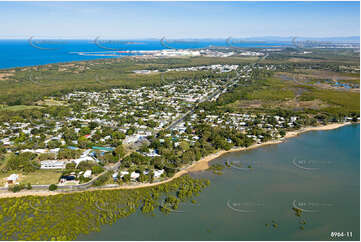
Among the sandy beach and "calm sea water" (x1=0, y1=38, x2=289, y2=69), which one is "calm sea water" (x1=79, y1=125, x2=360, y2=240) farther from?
"calm sea water" (x1=0, y1=38, x2=289, y2=69)

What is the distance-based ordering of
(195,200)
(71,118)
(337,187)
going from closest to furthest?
1. (195,200)
2. (337,187)
3. (71,118)

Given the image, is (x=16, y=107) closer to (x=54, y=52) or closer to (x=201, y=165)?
(x=201, y=165)

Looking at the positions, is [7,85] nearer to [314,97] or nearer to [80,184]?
[80,184]

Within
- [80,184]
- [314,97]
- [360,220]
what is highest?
[314,97]

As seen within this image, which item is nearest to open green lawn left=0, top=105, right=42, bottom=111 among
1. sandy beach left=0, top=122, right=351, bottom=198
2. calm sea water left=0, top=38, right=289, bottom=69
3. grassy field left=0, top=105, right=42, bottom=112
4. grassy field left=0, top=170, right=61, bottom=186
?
grassy field left=0, top=105, right=42, bottom=112

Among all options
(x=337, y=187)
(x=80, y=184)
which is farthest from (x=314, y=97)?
(x=80, y=184)

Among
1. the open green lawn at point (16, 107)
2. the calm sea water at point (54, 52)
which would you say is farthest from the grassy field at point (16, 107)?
the calm sea water at point (54, 52)

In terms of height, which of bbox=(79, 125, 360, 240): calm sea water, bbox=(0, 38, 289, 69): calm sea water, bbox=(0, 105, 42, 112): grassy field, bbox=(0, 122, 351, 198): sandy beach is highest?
bbox=(0, 38, 289, 69): calm sea water

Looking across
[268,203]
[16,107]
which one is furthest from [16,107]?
[268,203]
